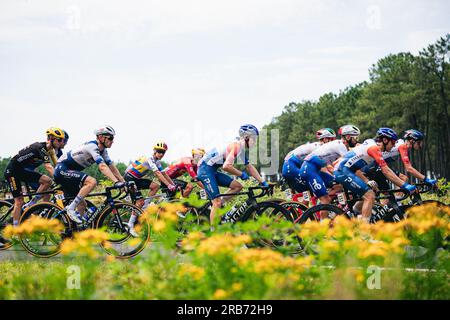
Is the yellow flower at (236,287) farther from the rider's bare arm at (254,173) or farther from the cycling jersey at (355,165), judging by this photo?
the cycling jersey at (355,165)

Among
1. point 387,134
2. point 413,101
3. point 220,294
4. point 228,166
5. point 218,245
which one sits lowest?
point 220,294

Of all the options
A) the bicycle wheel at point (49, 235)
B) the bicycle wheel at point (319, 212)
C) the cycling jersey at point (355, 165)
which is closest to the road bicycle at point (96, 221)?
the bicycle wheel at point (49, 235)

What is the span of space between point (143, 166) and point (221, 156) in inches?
118

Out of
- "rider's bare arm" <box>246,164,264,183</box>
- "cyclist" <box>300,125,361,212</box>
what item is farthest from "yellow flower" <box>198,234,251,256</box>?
"cyclist" <box>300,125,361,212</box>

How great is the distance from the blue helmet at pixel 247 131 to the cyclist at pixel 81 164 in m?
2.19

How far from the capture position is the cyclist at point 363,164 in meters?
10.4

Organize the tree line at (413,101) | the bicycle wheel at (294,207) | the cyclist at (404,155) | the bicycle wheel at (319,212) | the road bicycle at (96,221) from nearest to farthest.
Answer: the bicycle wheel at (319,212) → the road bicycle at (96,221) → the bicycle wheel at (294,207) → the cyclist at (404,155) → the tree line at (413,101)

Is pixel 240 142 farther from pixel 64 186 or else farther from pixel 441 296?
pixel 441 296

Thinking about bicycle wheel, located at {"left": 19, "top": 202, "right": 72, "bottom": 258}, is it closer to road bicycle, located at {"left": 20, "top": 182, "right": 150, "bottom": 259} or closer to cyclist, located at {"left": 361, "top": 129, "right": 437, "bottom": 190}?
road bicycle, located at {"left": 20, "top": 182, "right": 150, "bottom": 259}

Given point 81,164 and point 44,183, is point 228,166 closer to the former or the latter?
point 81,164

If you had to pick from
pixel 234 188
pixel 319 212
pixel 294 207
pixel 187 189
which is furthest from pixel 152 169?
pixel 319 212

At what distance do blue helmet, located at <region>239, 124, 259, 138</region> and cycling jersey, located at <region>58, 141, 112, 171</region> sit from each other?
2354 millimetres

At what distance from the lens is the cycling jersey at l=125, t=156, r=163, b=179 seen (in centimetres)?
1344

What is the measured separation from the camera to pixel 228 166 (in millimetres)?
10438
